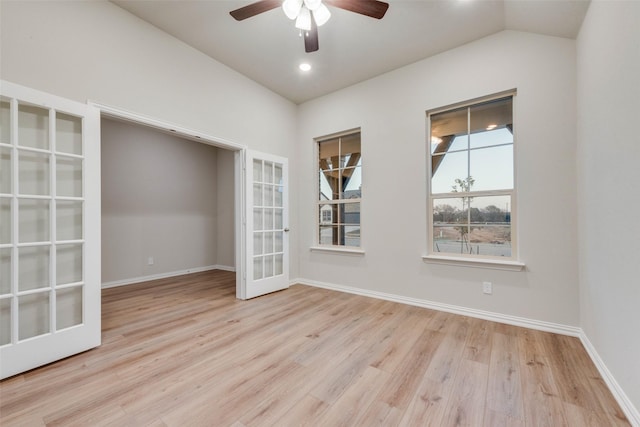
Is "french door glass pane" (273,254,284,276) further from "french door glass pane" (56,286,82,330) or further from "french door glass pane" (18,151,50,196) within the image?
"french door glass pane" (18,151,50,196)

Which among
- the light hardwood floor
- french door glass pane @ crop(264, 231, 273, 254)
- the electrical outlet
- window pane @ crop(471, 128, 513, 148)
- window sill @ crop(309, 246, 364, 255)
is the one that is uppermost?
window pane @ crop(471, 128, 513, 148)

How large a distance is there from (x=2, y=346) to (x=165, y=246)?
323 centimetres

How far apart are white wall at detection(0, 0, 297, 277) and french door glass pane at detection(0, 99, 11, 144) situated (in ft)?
0.66

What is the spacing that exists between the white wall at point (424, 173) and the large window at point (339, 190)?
0.17 meters

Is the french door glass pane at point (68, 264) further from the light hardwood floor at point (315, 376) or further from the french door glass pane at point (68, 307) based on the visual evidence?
the light hardwood floor at point (315, 376)

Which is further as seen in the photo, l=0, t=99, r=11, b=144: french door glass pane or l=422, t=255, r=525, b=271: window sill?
l=422, t=255, r=525, b=271: window sill

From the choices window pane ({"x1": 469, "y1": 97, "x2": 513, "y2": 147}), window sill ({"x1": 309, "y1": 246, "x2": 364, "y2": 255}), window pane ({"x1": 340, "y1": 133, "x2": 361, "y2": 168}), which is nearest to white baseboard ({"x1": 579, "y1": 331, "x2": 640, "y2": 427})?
window pane ({"x1": 469, "y1": 97, "x2": 513, "y2": 147})

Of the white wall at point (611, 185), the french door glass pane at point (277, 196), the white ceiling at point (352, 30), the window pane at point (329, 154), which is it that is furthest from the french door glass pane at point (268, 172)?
the white wall at point (611, 185)

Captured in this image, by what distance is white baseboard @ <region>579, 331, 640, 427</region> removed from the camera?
1.40 meters

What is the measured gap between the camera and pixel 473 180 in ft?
9.86

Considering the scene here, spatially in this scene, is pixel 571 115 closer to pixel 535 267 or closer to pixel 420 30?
pixel 535 267

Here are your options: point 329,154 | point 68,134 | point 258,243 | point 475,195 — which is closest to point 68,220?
point 68,134

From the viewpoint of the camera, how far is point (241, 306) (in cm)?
327

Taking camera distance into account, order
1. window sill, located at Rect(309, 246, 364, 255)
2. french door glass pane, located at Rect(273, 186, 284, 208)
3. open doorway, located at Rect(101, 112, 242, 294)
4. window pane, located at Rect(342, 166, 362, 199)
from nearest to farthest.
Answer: window sill, located at Rect(309, 246, 364, 255)
window pane, located at Rect(342, 166, 362, 199)
french door glass pane, located at Rect(273, 186, 284, 208)
open doorway, located at Rect(101, 112, 242, 294)
